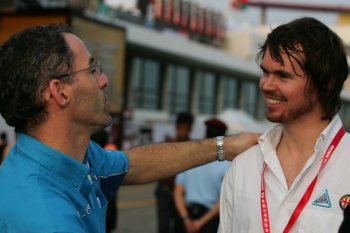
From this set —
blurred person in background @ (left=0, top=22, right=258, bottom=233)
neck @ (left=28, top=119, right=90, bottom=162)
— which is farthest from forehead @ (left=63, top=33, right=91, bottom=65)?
neck @ (left=28, top=119, right=90, bottom=162)

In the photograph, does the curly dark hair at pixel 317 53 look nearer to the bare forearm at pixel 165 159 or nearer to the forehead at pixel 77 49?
the bare forearm at pixel 165 159

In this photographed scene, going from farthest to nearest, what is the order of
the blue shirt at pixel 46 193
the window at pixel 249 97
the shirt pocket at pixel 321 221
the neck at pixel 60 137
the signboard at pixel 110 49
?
the window at pixel 249 97, the signboard at pixel 110 49, the shirt pocket at pixel 321 221, the neck at pixel 60 137, the blue shirt at pixel 46 193

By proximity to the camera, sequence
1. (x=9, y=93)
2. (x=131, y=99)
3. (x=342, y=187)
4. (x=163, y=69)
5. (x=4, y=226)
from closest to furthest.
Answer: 1. (x=4, y=226)
2. (x=9, y=93)
3. (x=342, y=187)
4. (x=131, y=99)
5. (x=163, y=69)

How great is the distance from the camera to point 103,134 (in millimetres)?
5812

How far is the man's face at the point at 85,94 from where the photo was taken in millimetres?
2299

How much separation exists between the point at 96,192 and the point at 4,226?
2.05 ft

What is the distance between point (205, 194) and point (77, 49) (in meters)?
4.11

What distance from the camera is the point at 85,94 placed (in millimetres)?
2326

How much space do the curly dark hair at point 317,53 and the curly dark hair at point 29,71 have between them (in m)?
0.93

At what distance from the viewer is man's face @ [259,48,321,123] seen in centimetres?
253

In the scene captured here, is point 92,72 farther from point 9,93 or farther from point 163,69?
point 163,69

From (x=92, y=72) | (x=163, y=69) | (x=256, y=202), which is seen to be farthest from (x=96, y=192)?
(x=163, y=69)

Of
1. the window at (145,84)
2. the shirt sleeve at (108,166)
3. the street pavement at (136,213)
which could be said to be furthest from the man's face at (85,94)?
the window at (145,84)

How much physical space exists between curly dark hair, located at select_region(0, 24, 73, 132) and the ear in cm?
2
